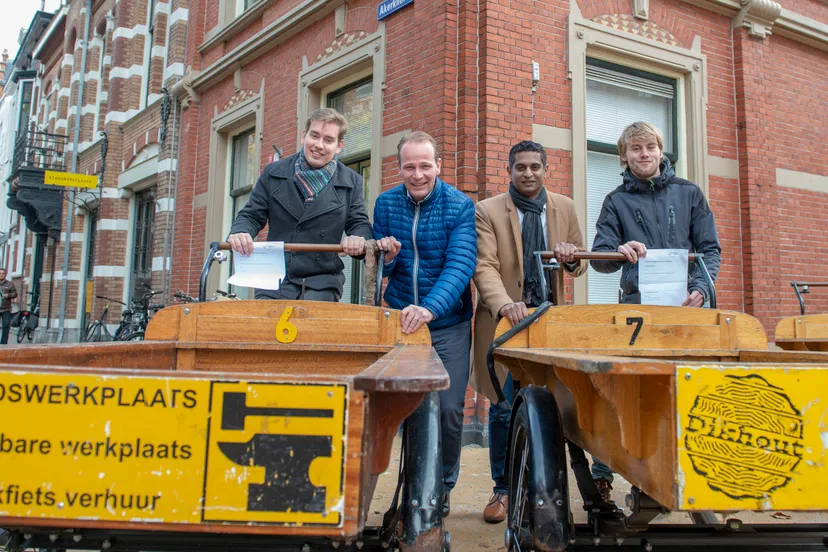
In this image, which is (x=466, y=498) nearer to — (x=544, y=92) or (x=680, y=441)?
(x=680, y=441)

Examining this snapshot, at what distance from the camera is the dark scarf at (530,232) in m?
3.22

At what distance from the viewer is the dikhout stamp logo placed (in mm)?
1323

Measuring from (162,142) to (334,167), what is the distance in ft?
29.8

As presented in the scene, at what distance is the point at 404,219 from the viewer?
299cm

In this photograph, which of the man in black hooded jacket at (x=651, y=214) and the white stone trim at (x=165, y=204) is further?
the white stone trim at (x=165, y=204)

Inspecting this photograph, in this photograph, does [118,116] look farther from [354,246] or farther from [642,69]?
[354,246]

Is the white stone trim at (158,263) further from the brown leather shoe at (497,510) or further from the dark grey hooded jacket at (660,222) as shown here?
the dark grey hooded jacket at (660,222)

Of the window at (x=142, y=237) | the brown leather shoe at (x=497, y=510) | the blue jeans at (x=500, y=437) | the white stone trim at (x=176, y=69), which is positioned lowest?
the brown leather shoe at (x=497, y=510)

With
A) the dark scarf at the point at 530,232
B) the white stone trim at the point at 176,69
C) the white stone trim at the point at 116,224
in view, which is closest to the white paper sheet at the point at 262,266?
the dark scarf at the point at 530,232

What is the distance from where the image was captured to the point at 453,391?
2.74 metres

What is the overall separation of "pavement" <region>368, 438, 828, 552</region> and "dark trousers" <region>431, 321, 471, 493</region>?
1.09 ft

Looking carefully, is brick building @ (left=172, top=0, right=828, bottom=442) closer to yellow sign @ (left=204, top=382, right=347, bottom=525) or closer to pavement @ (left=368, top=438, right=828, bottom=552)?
pavement @ (left=368, top=438, right=828, bottom=552)

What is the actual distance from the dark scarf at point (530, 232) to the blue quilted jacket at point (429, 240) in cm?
40

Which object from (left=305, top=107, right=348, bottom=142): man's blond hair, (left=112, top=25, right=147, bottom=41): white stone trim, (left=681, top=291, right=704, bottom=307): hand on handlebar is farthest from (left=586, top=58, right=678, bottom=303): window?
(left=112, top=25, right=147, bottom=41): white stone trim
